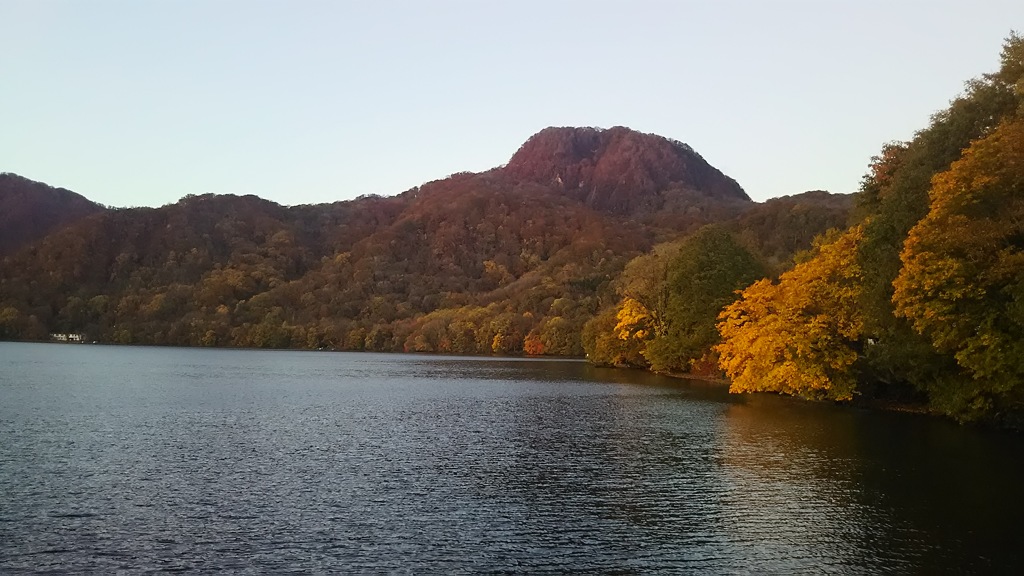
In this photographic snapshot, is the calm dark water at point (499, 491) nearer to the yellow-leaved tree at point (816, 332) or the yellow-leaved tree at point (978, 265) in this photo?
the yellow-leaved tree at point (816, 332)

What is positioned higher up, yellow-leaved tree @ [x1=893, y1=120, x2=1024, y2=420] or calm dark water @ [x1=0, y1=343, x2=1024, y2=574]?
yellow-leaved tree @ [x1=893, y1=120, x2=1024, y2=420]

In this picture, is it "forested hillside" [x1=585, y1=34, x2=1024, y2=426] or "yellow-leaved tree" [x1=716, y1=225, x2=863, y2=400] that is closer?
"forested hillside" [x1=585, y1=34, x2=1024, y2=426]

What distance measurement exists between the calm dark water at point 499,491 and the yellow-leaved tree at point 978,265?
503 cm

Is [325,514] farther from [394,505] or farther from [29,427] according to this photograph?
[29,427]

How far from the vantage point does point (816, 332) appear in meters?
60.6

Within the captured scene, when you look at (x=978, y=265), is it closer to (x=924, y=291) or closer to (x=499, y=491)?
(x=924, y=291)

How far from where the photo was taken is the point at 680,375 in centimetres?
10244

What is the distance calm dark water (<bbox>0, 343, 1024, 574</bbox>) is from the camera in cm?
2194

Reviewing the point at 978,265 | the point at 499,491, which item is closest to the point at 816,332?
the point at 978,265

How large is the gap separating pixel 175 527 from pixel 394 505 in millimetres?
7246

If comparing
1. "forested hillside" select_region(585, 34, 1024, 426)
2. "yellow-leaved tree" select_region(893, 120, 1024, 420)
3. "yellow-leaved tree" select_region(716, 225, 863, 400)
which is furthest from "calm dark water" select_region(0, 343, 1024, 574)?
"yellow-leaved tree" select_region(893, 120, 1024, 420)

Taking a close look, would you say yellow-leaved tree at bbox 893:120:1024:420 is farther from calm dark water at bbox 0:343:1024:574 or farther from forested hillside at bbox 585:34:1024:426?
calm dark water at bbox 0:343:1024:574

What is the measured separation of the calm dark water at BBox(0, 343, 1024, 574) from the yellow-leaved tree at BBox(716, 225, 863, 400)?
4.70 m

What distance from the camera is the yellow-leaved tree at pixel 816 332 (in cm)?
6084
